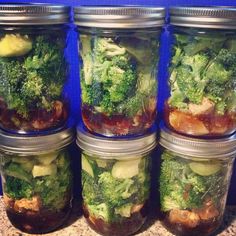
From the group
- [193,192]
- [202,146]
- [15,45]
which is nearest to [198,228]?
[193,192]

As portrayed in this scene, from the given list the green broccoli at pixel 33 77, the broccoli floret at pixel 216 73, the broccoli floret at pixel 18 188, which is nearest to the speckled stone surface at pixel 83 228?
the broccoli floret at pixel 18 188

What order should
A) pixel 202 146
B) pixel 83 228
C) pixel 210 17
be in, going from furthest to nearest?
pixel 83 228, pixel 202 146, pixel 210 17

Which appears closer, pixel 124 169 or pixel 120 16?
pixel 120 16

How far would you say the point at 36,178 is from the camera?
3.13 feet

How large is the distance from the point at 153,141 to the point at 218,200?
0.24 m

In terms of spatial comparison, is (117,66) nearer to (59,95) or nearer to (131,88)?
(131,88)

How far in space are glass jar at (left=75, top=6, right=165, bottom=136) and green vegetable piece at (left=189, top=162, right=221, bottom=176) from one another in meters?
0.16

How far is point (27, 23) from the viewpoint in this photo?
2.68ft

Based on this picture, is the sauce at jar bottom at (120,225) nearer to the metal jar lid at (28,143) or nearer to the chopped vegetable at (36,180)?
the chopped vegetable at (36,180)

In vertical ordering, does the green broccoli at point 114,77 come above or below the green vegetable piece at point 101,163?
above

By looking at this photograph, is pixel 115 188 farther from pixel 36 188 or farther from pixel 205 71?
pixel 205 71

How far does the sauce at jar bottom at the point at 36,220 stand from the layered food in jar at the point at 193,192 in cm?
31

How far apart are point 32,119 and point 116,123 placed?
0.21 m

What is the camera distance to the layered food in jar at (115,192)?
3.10 feet
